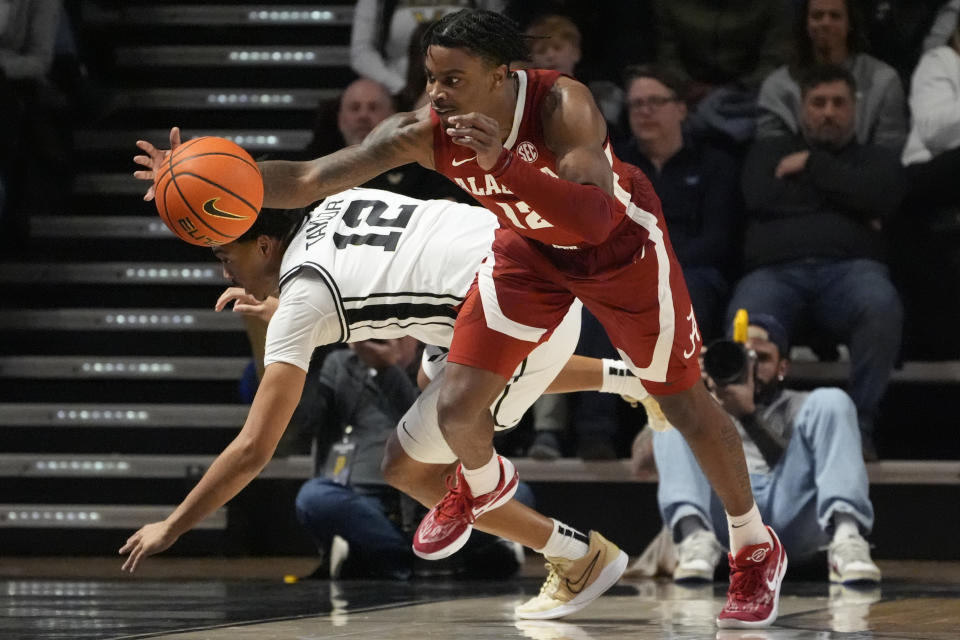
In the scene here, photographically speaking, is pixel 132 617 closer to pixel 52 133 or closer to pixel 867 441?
pixel 867 441

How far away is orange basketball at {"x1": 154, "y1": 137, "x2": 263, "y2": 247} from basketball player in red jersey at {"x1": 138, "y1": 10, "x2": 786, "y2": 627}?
82 mm

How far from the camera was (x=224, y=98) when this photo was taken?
830cm

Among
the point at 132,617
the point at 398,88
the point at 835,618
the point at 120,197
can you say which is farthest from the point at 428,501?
the point at 120,197

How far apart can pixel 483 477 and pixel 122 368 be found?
3677mm

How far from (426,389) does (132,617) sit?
1.04 meters

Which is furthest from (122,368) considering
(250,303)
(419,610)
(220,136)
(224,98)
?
(419,610)

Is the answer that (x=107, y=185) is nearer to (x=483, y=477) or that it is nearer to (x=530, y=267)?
(x=483, y=477)

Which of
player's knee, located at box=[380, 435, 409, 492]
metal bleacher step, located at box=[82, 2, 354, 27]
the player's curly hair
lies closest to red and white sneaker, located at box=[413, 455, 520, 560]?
player's knee, located at box=[380, 435, 409, 492]

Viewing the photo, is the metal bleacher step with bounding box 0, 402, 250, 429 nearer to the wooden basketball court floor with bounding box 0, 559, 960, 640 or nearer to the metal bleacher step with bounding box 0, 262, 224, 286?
the metal bleacher step with bounding box 0, 262, 224, 286

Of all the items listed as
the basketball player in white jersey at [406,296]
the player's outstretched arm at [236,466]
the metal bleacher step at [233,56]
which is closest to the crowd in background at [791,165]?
the metal bleacher step at [233,56]

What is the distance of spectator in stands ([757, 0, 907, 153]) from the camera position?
21.6 feet

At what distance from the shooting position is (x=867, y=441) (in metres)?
5.86

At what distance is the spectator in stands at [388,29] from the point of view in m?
7.45

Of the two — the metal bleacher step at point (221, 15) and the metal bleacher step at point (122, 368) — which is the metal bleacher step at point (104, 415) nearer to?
the metal bleacher step at point (122, 368)
